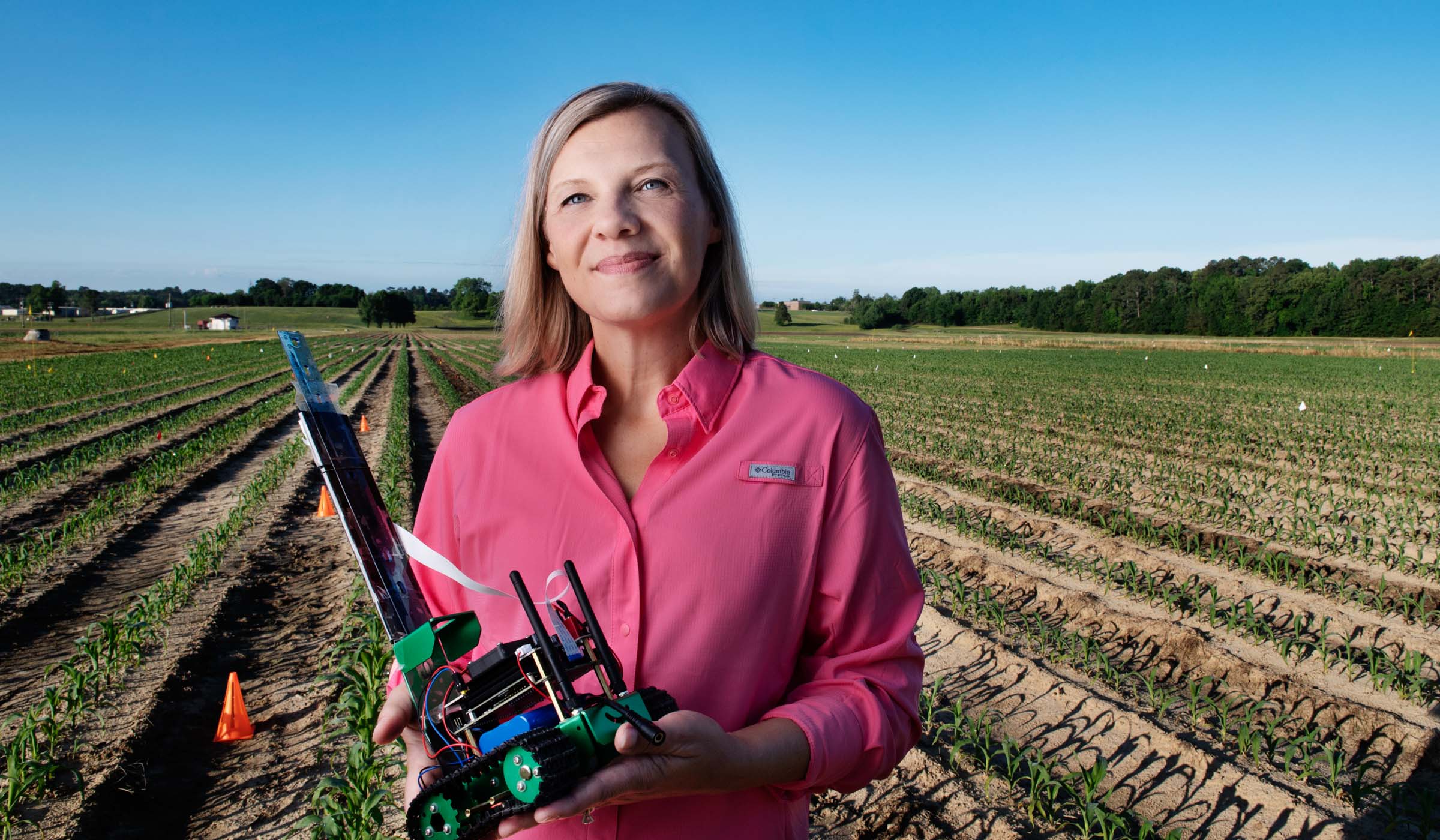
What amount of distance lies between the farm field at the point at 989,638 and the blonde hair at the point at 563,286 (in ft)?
8.32

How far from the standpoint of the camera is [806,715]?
1.29m

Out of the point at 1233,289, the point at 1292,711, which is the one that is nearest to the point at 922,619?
the point at 1292,711

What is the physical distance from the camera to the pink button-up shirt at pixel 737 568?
1323 mm

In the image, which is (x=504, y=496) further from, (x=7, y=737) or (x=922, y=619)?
(x=922, y=619)

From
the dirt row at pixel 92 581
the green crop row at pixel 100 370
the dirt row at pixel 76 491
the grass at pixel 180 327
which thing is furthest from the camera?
the grass at pixel 180 327

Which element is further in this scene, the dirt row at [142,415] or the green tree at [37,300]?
the green tree at [37,300]

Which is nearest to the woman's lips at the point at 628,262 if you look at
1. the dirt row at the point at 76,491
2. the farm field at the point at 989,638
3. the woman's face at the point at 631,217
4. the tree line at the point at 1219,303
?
the woman's face at the point at 631,217

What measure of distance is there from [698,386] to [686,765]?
60cm

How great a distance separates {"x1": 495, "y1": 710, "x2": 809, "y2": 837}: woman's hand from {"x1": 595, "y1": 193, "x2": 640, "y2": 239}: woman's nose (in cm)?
73

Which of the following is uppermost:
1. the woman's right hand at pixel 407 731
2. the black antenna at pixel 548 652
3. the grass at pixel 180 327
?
the black antenna at pixel 548 652

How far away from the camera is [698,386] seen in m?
1.47

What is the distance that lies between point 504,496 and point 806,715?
1.90 ft

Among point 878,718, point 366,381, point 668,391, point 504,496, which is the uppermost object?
point 668,391

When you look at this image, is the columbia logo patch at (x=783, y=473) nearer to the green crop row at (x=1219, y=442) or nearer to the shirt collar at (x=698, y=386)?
the shirt collar at (x=698, y=386)
